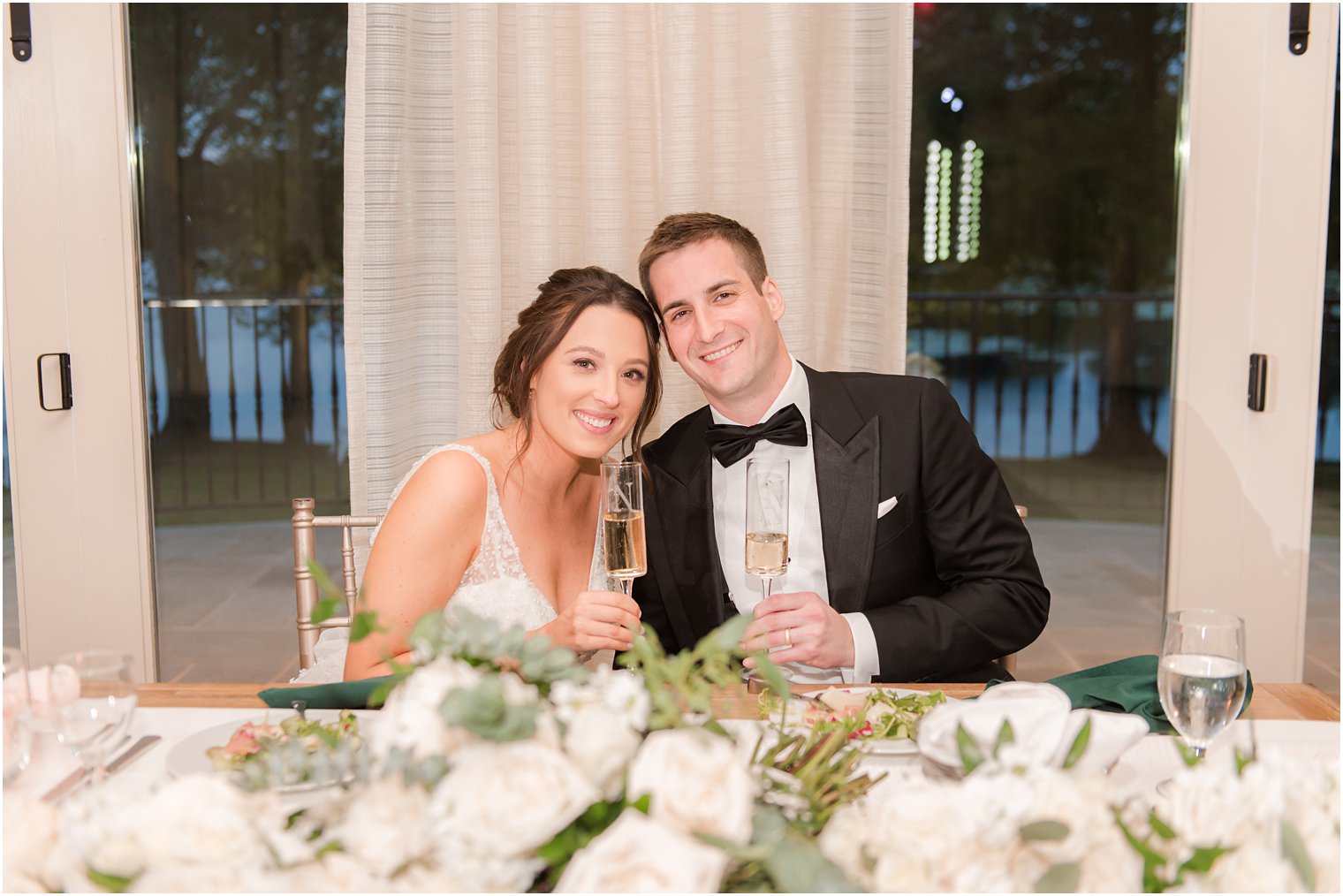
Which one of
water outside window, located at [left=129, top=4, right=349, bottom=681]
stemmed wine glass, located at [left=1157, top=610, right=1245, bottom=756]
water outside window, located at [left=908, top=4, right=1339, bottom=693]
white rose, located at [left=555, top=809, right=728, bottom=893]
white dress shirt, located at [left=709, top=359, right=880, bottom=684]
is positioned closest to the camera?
white rose, located at [left=555, top=809, right=728, bottom=893]

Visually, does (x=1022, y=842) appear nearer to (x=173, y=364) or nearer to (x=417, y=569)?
(x=417, y=569)

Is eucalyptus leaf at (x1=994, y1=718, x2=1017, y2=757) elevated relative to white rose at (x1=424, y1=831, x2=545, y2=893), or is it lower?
elevated

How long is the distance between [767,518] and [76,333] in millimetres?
1988

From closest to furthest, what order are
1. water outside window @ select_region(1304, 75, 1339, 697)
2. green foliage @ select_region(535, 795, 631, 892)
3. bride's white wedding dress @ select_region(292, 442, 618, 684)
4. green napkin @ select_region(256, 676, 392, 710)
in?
green foliage @ select_region(535, 795, 631, 892) < green napkin @ select_region(256, 676, 392, 710) < bride's white wedding dress @ select_region(292, 442, 618, 684) < water outside window @ select_region(1304, 75, 1339, 697)

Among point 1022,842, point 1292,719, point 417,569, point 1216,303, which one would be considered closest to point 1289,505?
point 1216,303

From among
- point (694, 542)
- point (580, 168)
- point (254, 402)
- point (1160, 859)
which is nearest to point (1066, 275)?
point (580, 168)

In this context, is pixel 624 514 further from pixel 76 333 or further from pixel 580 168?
pixel 76 333

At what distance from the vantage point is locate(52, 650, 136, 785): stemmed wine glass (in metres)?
1.00

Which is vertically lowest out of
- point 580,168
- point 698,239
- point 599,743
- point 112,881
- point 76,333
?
point 112,881

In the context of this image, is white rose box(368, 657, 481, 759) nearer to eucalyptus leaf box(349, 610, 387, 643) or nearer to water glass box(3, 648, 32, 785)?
eucalyptus leaf box(349, 610, 387, 643)

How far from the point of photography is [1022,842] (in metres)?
0.69

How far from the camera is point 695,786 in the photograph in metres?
0.64

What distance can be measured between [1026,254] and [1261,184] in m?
3.46

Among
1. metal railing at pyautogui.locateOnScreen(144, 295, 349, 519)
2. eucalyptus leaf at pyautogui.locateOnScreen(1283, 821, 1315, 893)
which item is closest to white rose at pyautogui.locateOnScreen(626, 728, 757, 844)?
eucalyptus leaf at pyautogui.locateOnScreen(1283, 821, 1315, 893)
